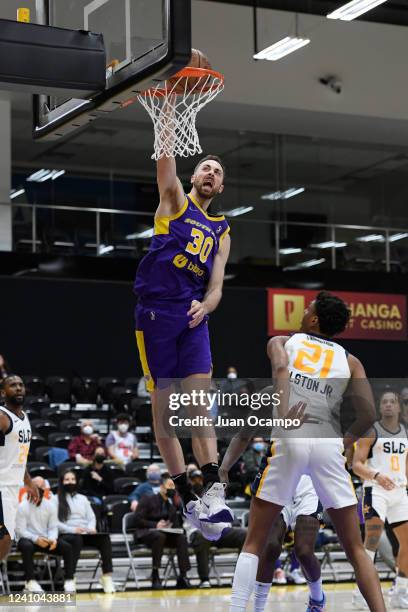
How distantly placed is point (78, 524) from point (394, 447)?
4984 millimetres

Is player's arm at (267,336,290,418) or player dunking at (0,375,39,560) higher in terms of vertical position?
player's arm at (267,336,290,418)

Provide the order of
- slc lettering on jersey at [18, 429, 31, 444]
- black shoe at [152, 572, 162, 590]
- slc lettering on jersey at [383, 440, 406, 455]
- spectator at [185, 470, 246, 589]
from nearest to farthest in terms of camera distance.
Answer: slc lettering on jersey at [18, 429, 31, 444] → slc lettering on jersey at [383, 440, 406, 455] → black shoe at [152, 572, 162, 590] → spectator at [185, 470, 246, 589]

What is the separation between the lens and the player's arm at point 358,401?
7.49 metres

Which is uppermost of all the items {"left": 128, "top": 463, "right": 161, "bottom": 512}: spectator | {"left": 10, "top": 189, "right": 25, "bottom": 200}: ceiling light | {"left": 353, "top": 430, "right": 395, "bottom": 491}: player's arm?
{"left": 10, "top": 189, "right": 25, "bottom": 200}: ceiling light

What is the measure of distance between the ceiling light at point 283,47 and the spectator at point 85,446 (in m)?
7.67

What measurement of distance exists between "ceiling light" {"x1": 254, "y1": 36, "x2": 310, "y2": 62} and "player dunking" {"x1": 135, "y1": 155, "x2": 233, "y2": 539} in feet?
41.6

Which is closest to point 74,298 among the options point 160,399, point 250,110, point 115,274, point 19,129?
point 115,274

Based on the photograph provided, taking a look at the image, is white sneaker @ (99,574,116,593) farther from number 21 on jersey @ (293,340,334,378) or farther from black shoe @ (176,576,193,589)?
number 21 on jersey @ (293,340,334,378)

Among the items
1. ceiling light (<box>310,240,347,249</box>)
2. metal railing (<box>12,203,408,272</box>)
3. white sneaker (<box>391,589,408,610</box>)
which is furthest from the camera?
ceiling light (<box>310,240,347,249</box>)

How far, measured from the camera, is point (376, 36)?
23.0 m

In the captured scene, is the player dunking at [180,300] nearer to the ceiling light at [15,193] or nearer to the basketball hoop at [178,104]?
the basketball hoop at [178,104]

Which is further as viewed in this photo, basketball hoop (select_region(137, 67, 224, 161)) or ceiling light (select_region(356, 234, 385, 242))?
ceiling light (select_region(356, 234, 385, 242))

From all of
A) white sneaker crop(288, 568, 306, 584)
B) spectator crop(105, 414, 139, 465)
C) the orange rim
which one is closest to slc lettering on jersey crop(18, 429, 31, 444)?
the orange rim

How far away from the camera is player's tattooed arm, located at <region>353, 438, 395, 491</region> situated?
1087cm
